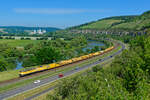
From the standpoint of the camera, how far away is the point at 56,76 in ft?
185

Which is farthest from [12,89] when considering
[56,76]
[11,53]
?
[11,53]

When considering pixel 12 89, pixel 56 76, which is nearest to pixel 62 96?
pixel 12 89

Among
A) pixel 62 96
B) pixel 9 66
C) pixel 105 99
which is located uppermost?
pixel 105 99

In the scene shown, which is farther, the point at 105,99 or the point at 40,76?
the point at 40,76

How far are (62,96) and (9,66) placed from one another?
66.1 m

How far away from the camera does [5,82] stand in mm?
48875

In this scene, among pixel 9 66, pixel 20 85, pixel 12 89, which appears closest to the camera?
pixel 12 89

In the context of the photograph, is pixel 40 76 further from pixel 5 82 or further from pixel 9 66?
pixel 9 66

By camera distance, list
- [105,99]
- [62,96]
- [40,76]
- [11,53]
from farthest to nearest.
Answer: [11,53]
[40,76]
[62,96]
[105,99]

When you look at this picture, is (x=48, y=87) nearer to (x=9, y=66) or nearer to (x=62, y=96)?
(x=62, y=96)

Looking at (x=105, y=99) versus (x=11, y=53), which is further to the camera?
(x=11, y=53)

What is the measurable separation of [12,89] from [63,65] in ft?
109

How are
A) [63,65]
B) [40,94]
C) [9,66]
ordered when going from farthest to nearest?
[9,66] → [63,65] → [40,94]

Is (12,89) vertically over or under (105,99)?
under
